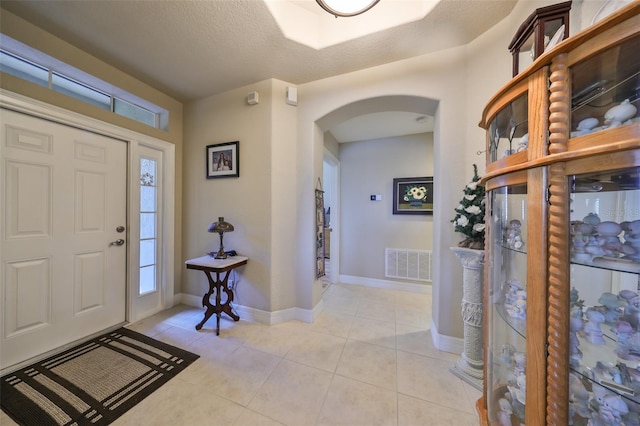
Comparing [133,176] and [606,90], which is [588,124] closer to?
[606,90]

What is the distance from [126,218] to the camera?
223 cm

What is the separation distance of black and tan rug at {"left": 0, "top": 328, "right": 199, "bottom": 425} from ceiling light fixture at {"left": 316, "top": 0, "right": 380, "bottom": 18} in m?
2.70

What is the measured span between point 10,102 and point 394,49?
9.71ft

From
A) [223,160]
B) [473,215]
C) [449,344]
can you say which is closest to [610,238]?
[473,215]

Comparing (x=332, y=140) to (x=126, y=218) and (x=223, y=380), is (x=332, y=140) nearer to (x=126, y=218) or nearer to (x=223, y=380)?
(x=126, y=218)

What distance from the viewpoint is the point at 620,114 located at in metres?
0.63

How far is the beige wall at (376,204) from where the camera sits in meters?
3.28

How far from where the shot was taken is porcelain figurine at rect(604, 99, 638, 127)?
2.03ft

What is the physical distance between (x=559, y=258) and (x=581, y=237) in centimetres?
13

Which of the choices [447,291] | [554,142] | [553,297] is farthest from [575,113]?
[447,291]

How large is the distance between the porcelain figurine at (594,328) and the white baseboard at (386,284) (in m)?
2.68

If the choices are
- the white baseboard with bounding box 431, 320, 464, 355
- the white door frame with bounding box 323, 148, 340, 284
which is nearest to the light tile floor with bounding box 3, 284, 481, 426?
the white baseboard with bounding box 431, 320, 464, 355

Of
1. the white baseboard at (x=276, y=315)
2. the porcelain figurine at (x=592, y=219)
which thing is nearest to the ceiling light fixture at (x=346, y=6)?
the porcelain figurine at (x=592, y=219)

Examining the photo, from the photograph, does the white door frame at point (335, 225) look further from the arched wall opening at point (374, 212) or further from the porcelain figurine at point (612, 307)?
the porcelain figurine at point (612, 307)
